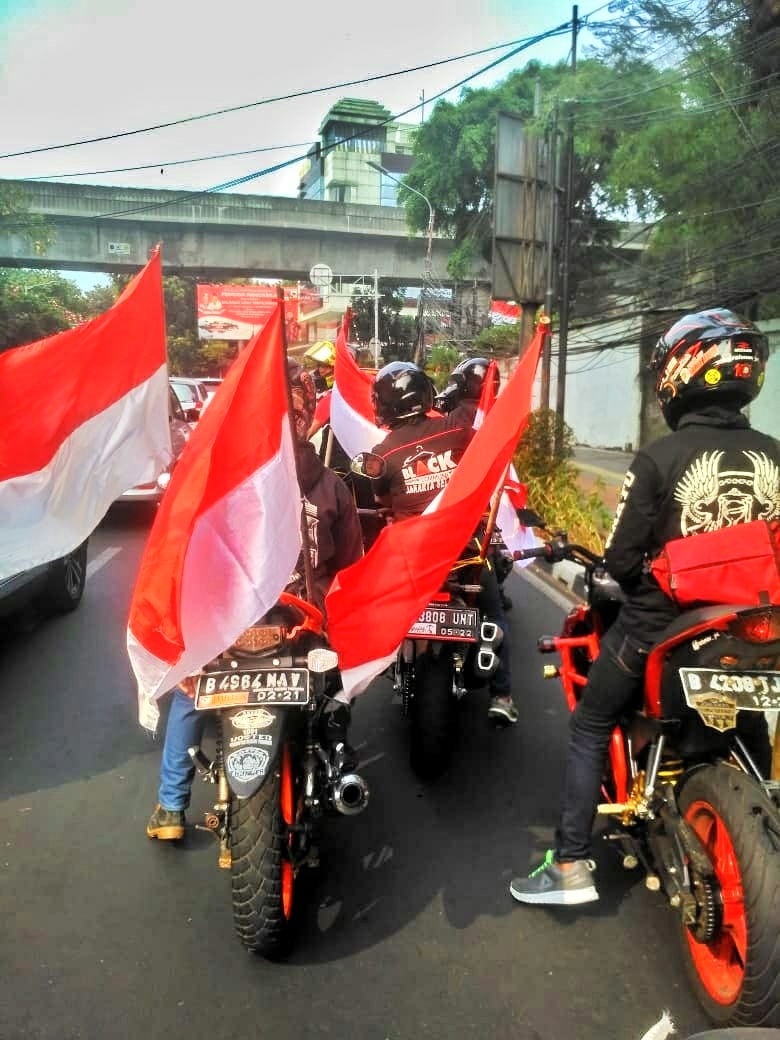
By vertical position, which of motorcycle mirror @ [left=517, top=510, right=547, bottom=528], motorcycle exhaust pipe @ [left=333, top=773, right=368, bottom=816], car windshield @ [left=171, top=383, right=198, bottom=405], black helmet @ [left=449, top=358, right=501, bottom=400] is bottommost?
motorcycle exhaust pipe @ [left=333, top=773, right=368, bottom=816]

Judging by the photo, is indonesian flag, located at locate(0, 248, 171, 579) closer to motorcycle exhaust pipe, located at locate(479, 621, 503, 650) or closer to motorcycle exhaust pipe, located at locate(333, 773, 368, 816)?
motorcycle exhaust pipe, located at locate(333, 773, 368, 816)

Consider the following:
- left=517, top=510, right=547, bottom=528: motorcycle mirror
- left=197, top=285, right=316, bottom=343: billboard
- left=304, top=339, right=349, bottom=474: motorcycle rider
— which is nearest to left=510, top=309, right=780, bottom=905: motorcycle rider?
left=517, top=510, right=547, bottom=528: motorcycle mirror

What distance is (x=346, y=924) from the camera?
2920mm

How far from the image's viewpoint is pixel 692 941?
260 centimetres

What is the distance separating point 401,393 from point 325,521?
1.27 metres

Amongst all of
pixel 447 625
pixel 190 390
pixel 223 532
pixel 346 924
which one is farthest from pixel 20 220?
pixel 346 924

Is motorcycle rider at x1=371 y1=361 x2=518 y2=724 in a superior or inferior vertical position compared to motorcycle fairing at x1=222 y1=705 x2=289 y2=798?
superior

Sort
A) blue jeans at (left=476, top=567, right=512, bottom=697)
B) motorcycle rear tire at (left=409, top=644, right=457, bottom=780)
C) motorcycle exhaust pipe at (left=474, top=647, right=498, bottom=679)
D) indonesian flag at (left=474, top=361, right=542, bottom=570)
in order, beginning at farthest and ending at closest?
1. indonesian flag at (left=474, top=361, right=542, bottom=570)
2. blue jeans at (left=476, top=567, right=512, bottom=697)
3. motorcycle exhaust pipe at (left=474, top=647, right=498, bottom=679)
4. motorcycle rear tire at (left=409, top=644, right=457, bottom=780)

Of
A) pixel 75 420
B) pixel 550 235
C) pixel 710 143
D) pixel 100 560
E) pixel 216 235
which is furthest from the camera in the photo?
pixel 216 235

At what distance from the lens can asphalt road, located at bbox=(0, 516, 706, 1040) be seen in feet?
8.17

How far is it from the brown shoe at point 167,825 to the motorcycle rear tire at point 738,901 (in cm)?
186

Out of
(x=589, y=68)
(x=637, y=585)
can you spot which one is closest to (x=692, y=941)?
(x=637, y=585)

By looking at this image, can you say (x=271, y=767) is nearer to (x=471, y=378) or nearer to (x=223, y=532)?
(x=223, y=532)

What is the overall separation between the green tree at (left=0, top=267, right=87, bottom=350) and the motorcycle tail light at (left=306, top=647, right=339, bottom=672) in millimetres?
24434
